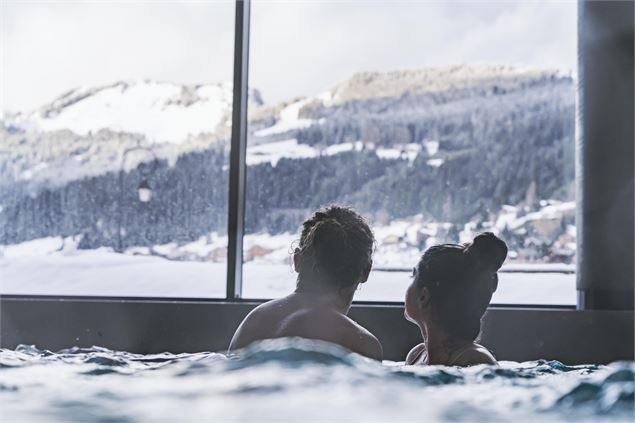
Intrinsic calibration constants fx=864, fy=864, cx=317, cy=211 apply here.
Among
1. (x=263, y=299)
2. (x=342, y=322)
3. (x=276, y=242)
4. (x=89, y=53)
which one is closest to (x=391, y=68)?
(x=276, y=242)

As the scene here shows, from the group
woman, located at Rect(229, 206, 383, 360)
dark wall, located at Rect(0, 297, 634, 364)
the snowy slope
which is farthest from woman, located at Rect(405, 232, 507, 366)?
the snowy slope

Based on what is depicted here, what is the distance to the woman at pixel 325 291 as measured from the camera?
231cm

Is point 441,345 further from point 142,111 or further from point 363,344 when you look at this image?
point 142,111

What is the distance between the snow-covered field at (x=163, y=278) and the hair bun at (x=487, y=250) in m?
1.75

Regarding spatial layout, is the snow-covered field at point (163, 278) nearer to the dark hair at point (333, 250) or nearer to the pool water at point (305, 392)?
the dark hair at point (333, 250)

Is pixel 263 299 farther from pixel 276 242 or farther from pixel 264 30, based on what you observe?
pixel 264 30

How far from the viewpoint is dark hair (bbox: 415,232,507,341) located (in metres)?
2.55

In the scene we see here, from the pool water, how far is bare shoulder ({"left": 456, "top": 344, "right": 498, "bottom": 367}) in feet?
0.57

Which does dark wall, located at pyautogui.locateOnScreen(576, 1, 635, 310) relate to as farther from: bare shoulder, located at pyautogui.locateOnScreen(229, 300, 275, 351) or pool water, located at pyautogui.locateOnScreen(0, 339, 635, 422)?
bare shoulder, located at pyautogui.locateOnScreen(229, 300, 275, 351)

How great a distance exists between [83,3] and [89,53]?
0.28 metres

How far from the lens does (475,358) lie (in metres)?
2.48

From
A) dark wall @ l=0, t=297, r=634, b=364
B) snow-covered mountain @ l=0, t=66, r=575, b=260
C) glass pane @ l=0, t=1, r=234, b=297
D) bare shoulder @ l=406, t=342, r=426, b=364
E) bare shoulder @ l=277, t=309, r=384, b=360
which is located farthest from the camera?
glass pane @ l=0, t=1, r=234, b=297

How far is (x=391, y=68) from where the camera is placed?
14.7 ft

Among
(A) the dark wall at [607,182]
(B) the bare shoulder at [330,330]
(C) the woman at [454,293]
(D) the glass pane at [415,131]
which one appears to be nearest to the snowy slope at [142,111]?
(D) the glass pane at [415,131]
